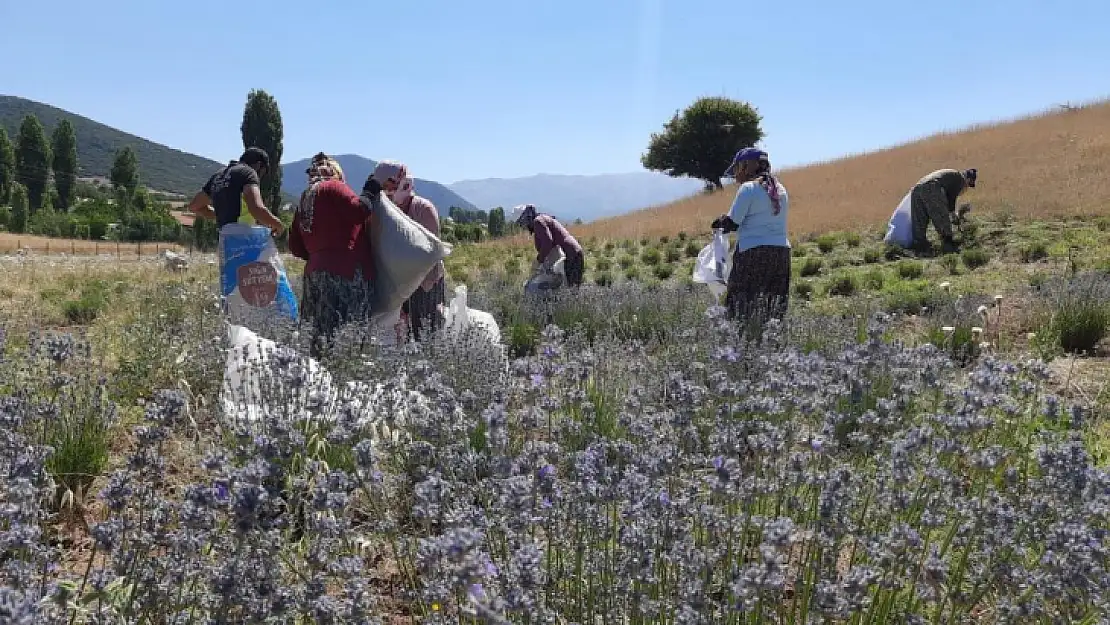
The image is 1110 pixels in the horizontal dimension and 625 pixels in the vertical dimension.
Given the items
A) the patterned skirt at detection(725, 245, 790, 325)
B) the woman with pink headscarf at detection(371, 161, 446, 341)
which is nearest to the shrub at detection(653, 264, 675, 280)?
the patterned skirt at detection(725, 245, 790, 325)

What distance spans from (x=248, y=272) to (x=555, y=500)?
3.84 metres

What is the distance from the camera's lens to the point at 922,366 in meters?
2.65

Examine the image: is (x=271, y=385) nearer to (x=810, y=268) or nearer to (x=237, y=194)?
(x=237, y=194)

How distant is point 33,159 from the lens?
6194cm

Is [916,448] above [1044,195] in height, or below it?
below

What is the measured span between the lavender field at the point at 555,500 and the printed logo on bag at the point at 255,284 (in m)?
0.87

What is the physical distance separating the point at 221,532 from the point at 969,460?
1924 millimetres

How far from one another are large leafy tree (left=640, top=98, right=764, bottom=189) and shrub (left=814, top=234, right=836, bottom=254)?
2576 cm

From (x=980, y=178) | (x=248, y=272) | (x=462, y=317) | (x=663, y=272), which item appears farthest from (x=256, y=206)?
(x=980, y=178)

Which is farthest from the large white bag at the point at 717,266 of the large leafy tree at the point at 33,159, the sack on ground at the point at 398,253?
the large leafy tree at the point at 33,159

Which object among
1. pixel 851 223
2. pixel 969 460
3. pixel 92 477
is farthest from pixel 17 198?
pixel 969 460

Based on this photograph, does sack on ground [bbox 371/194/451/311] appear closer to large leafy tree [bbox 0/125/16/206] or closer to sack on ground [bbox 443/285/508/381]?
sack on ground [bbox 443/285/508/381]

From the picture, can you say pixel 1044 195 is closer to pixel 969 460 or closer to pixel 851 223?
pixel 851 223

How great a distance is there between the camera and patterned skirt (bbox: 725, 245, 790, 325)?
5.48 m
